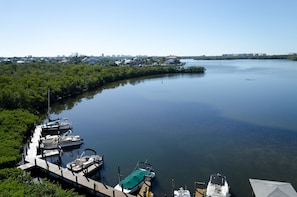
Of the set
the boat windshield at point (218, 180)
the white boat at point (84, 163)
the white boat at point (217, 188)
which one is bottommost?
the white boat at point (84, 163)

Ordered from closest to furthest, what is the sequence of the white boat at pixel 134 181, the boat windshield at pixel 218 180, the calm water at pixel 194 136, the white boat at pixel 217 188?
the white boat at pixel 217 188 → the boat windshield at pixel 218 180 → the white boat at pixel 134 181 → the calm water at pixel 194 136

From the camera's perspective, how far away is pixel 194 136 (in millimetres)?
30953

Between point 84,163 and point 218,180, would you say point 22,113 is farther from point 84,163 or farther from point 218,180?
point 218,180

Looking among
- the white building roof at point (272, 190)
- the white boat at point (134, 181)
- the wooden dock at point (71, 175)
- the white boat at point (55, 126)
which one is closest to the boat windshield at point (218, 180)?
the white building roof at point (272, 190)

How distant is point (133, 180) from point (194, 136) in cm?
1389

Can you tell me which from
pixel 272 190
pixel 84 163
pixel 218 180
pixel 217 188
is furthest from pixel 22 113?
pixel 272 190

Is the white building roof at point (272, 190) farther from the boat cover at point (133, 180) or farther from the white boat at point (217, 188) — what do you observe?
the boat cover at point (133, 180)

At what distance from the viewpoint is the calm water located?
2209 centimetres

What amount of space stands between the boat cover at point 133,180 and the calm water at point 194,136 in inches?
51.5

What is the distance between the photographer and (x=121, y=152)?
26.8 metres

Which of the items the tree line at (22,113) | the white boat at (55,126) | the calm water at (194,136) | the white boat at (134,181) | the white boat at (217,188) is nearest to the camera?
the tree line at (22,113)

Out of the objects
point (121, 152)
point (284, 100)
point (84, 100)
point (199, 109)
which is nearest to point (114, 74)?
point (84, 100)

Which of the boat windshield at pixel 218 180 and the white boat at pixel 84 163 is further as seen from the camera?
the white boat at pixel 84 163

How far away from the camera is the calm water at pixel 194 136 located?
72.5 feet
